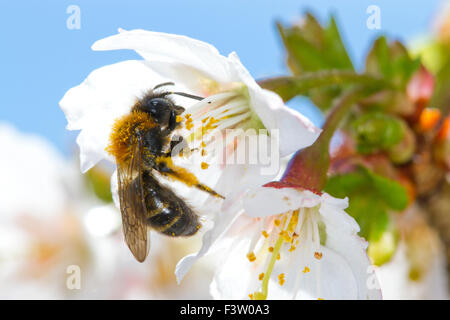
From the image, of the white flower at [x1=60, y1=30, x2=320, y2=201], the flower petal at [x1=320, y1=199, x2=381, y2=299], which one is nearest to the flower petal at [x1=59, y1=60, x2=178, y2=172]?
the white flower at [x1=60, y1=30, x2=320, y2=201]

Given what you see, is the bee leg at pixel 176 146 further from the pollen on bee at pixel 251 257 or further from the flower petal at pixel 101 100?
the pollen on bee at pixel 251 257

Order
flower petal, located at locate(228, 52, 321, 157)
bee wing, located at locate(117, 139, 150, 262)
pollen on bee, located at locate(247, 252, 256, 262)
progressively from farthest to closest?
pollen on bee, located at locate(247, 252, 256, 262), bee wing, located at locate(117, 139, 150, 262), flower petal, located at locate(228, 52, 321, 157)

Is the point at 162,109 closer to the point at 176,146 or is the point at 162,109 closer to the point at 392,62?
the point at 176,146

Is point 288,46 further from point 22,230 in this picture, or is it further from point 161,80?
point 22,230

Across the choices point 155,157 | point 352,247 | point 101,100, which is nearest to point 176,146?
point 155,157

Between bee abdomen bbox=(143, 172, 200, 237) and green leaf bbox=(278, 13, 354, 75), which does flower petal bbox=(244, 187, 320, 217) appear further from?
green leaf bbox=(278, 13, 354, 75)

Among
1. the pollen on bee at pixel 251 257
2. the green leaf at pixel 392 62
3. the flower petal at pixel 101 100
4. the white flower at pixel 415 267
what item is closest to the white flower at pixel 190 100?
the flower petal at pixel 101 100
